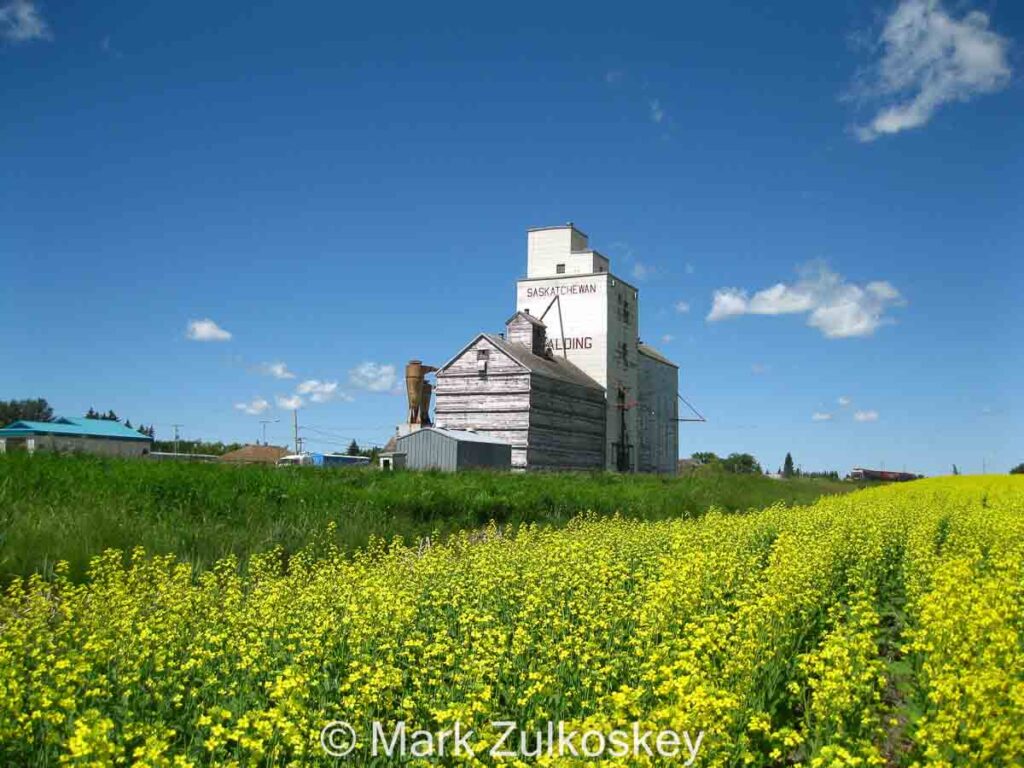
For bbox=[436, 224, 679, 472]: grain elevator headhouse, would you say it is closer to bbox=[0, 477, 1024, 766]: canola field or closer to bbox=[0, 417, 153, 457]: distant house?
bbox=[0, 477, 1024, 766]: canola field

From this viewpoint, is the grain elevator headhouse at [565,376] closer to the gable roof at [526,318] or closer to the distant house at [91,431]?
the gable roof at [526,318]

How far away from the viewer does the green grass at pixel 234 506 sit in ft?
37.2

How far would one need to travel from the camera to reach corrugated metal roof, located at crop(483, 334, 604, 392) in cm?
3484

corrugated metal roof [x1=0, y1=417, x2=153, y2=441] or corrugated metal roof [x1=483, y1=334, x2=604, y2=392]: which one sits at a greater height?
corrugated metal roof [x1=483, y1=334, x2=604, y2=392]

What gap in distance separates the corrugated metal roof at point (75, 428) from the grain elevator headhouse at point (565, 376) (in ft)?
97.0

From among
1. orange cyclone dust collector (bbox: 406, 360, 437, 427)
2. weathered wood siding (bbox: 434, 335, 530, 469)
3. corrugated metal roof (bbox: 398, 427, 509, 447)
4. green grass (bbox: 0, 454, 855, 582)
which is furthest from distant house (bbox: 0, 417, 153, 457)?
green grass (bbox: 0, 454, 855, 582)

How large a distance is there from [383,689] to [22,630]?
3294 millimetres

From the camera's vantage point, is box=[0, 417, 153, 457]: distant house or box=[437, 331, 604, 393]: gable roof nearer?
box=[437, 331, 604, 393]: gable roof

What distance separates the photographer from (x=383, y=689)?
227 inches

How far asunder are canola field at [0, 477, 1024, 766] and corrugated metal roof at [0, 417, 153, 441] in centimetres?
4702

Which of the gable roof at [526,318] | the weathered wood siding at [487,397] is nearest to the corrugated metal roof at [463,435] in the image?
the weathered wood siding at [487,397]

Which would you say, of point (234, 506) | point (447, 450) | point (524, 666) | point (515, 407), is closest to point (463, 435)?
point (447, 450)

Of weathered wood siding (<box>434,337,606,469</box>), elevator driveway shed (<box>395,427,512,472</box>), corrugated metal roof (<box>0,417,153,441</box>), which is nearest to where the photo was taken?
elevator driveway shed (<box>395,427,512,472</box>)

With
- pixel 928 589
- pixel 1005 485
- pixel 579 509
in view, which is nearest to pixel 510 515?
pixel 579 509
